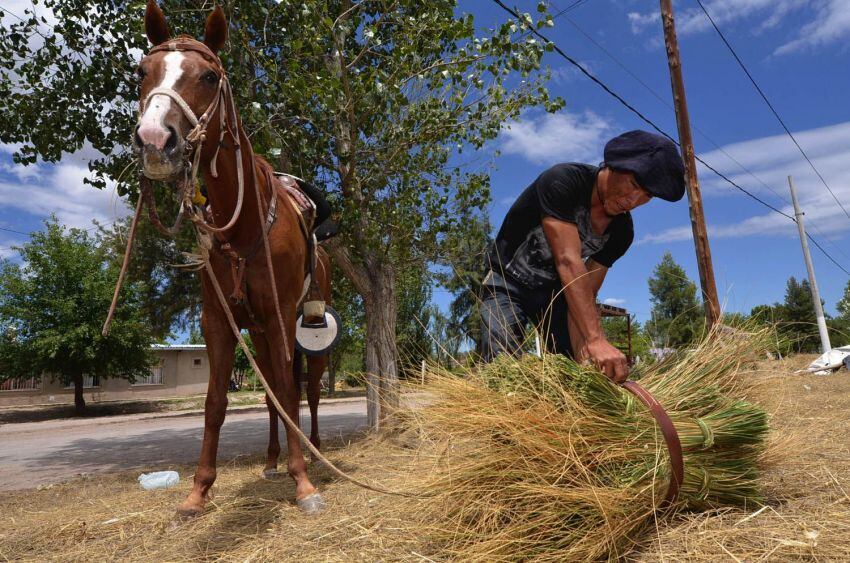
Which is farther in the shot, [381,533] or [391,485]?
[391,485]

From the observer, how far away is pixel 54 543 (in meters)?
2.88

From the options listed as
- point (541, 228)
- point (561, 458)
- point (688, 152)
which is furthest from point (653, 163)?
point (688, 152)

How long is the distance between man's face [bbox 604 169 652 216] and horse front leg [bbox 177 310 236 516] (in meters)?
2.35

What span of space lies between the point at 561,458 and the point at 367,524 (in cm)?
110

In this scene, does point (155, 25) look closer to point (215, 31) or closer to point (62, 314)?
point (215, 31)

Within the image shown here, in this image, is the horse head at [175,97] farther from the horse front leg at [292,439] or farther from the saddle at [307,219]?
the horse front leg at [292,439]

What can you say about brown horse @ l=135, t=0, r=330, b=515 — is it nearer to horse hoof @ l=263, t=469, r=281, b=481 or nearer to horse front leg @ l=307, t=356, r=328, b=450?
horse hoof @ l=263, t=469, r=281, b=481

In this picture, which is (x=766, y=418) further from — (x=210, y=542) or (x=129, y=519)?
(x=129, y=519)

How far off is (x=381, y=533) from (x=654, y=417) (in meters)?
1.30

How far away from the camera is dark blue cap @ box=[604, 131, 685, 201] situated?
245 cm

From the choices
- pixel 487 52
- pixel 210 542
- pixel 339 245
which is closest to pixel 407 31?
pixel 487 52

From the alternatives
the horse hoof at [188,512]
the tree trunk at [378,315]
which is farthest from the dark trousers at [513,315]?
the tree trunk at [378,315]

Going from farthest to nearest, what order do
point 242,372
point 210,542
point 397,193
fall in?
point 242,372
point 397,193
point 210,542

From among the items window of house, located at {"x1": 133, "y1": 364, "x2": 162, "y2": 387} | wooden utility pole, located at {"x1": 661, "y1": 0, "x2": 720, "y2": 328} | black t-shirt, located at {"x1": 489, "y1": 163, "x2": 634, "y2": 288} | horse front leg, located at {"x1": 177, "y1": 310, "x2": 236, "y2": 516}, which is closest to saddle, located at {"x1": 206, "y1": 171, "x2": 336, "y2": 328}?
horse front leg, located at {"x1": 177, "y1": 310, "x2": 236, "y2": 516}
